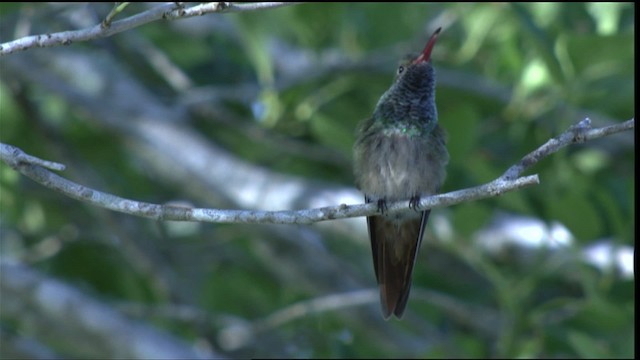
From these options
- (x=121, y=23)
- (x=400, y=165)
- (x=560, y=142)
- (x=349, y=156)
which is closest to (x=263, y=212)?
(x=121, y=23)

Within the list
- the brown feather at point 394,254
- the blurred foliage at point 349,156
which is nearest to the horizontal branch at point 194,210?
the brown feather at point 394,254

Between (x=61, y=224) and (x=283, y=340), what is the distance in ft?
6.40

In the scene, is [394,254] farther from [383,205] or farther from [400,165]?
[383,205]

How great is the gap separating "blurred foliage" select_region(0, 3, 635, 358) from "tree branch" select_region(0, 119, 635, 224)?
179cm

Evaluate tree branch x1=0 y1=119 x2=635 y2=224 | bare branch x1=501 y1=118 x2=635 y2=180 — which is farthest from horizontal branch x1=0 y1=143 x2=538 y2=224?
bare branch x1=501 y1=118 x2=635 y2=180

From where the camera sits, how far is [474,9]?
667 cm

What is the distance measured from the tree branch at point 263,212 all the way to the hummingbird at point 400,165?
1.40m

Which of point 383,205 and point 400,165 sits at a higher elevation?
point 400,165

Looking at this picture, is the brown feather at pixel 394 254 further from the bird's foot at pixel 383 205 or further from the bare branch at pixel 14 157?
the bare branch at pixel 14 157

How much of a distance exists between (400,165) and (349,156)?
37.7 inches

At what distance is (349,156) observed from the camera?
6328 millimetres

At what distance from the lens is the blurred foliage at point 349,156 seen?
19.6ft

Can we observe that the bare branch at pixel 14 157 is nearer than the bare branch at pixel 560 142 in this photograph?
Yes

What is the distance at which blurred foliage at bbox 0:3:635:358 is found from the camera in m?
5.96
